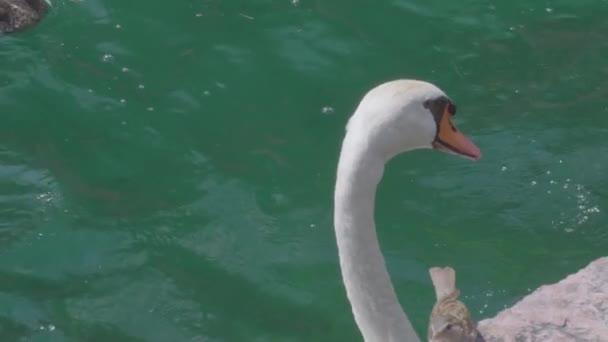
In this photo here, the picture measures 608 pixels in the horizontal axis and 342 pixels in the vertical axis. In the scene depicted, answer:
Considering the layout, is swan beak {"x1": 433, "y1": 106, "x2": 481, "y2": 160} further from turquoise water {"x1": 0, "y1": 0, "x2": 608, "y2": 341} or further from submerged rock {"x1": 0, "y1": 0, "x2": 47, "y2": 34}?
submerged rock {"x1": 0, "y1": 0, "x2": 47, "y2": 34}

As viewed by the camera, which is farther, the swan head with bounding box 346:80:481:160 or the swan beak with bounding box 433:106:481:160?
the swan beak with bounding box 433:106:481:160

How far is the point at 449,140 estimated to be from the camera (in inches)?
153

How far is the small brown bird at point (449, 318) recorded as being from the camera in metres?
4.18

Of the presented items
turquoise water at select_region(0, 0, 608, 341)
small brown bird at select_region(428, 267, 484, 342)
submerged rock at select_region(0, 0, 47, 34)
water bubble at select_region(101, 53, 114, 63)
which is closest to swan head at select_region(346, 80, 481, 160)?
small brown bird at select_region(428, 267, 484, 342)

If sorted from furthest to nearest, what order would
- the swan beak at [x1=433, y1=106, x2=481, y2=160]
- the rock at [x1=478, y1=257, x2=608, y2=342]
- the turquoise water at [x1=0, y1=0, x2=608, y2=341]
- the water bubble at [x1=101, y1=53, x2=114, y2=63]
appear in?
the water bubble at [x1=101, y1=53, x2=114, y2=63] < the turquoise water at [x1=0, y1=0, x2=608, y2=341] < the rock at [x1=478, y1=257, x2=608, y2=342] < the swan beak at [x1=433, y1=106, x2=481, y2=160]

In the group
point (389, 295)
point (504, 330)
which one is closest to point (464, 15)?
point (504, 330)

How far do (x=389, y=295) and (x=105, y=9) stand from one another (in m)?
5.36

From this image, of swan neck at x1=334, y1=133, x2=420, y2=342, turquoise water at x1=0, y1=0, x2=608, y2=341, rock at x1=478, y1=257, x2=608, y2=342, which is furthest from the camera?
turquoise water at x1=0, y1=0, x2=608, y2=341

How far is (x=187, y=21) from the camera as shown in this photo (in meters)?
8.16

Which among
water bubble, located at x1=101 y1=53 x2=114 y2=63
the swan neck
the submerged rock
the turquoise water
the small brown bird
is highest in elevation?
the swan neck

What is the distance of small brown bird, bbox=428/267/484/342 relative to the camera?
4.18 metres

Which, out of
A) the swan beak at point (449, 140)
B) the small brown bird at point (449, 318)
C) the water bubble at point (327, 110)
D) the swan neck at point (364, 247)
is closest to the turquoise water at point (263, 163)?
the water bubble at point (327, 110)

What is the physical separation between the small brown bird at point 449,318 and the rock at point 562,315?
5.8 inches

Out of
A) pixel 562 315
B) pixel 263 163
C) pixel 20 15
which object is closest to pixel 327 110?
pixel 263 163
